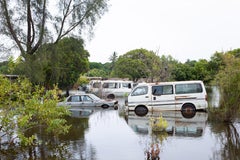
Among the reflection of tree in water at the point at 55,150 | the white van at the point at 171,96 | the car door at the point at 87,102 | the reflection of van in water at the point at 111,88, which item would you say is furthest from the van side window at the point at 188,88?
the reflection of van in water at the point at 111,88

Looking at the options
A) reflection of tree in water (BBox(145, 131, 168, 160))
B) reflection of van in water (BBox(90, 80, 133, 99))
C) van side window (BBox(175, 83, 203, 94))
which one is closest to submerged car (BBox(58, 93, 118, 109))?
van side window (BBox(175, 83, 203, 94))

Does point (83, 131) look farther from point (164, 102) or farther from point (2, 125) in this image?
point (164, 102)

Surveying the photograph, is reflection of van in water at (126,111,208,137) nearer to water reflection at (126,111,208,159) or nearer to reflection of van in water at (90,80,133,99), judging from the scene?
water reflection at (126,111,208,159)

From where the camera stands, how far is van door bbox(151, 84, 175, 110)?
16.4 metres

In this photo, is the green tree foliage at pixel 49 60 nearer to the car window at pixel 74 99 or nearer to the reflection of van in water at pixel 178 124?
the car window at pixel 74 99

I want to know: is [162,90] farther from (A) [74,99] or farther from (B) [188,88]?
(A) [74,99]

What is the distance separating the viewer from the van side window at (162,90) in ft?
53.8

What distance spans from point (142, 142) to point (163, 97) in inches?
295

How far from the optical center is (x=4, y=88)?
8.31m

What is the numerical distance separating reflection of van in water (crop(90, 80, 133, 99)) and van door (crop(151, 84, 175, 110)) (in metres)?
12.4

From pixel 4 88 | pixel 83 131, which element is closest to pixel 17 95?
pixel 4 88

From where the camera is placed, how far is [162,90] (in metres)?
16.5

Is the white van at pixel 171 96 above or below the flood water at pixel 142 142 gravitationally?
above

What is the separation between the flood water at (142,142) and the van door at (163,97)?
286cm
